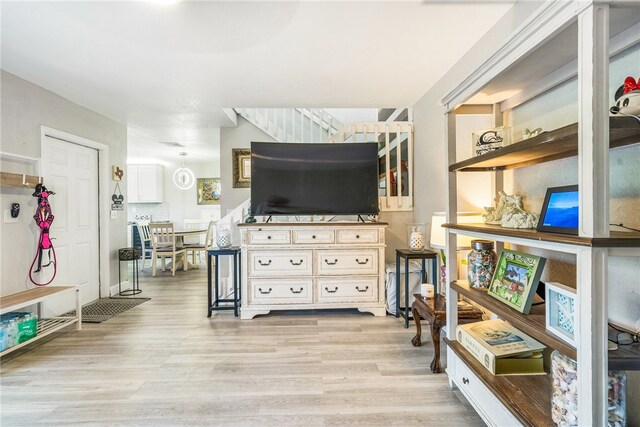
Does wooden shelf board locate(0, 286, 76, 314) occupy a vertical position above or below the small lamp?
below

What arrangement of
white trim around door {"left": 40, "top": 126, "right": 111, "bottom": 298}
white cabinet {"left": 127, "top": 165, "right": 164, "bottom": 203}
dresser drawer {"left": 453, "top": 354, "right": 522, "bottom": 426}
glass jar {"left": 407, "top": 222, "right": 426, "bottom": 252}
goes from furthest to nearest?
white cabinet {"left": 127, "top": 165, "right": 164, "bottom": 203} < white trim around door {"left": 40, "top": 126, "right": 111, "bottom": 298} < glass jar {"left": 407, "top": 222, "right": 426, "bottom": 252} < dresser drawer {"left": 453, "top": 354, "right": 522, "bottom": 426}

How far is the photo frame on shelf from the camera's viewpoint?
1196 millimetres

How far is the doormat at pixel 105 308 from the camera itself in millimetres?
3197

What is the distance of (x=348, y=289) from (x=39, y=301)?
287cm

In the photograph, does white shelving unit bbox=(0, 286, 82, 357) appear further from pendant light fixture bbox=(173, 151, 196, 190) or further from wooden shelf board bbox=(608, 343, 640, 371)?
pendant light fixture bbox=(173, 151, 196, 190)

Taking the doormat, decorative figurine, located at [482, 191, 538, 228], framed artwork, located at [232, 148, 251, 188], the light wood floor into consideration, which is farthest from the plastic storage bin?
decorative figurine, located at [482, 191, 538, 228]

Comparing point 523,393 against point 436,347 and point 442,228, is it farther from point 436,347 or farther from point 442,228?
point 442,228

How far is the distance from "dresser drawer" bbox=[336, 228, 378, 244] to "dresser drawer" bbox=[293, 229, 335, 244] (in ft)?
0.39

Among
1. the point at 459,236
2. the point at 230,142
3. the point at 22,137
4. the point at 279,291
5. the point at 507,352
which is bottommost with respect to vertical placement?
the point at 279,291

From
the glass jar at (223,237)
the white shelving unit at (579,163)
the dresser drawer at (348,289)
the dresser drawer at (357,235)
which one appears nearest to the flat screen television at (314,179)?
the dresser drawer at (357,235)

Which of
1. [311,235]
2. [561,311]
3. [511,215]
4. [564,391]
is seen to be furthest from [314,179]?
[564,391]

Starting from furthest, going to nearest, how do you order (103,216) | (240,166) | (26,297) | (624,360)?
(240,166) → (103,216) → (26,297) → (624,360)

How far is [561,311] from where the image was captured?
3.74 ft

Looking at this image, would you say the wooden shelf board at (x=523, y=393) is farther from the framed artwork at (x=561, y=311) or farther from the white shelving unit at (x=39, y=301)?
the white shelving unit at (x=39, y=301)
